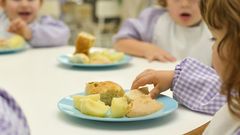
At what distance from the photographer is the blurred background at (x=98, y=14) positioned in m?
3.98

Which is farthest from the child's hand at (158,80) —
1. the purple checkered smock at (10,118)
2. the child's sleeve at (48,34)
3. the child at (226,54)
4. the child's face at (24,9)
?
the child's face at (24,9)

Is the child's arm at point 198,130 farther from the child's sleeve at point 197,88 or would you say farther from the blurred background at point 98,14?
the blurred background at point 98,14

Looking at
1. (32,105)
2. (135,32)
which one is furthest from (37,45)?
(32,105)

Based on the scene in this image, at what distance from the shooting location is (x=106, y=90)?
99cm

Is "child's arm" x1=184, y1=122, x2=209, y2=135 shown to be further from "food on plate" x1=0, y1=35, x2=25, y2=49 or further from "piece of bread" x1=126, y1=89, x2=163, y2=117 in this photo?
"food on plate" x1=0, y1=35, x2=25, y2=49

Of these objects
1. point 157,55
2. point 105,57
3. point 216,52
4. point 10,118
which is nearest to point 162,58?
point 157,55

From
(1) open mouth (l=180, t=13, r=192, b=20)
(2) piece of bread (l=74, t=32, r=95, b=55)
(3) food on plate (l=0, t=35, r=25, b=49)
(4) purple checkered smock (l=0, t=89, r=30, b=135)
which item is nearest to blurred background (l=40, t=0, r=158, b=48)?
(1) open mouth (l=180, t=13, r=192, b=20)

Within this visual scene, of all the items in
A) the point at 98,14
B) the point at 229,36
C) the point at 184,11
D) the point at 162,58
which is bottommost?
the point at 98,14

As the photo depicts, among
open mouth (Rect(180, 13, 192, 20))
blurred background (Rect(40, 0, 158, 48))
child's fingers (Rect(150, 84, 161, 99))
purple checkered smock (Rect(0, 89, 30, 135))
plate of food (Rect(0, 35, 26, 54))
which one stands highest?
purple checkered smock (Rect(0, 89, 30, 135))

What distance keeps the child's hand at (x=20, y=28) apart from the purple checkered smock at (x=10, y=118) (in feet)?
4.31

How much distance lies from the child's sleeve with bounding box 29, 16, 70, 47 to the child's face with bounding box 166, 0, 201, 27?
0.46 meters

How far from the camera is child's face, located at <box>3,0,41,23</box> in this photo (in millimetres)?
2055

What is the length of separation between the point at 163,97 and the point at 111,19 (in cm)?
323

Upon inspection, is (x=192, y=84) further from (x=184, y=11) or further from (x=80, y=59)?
(x=184, y=11)
